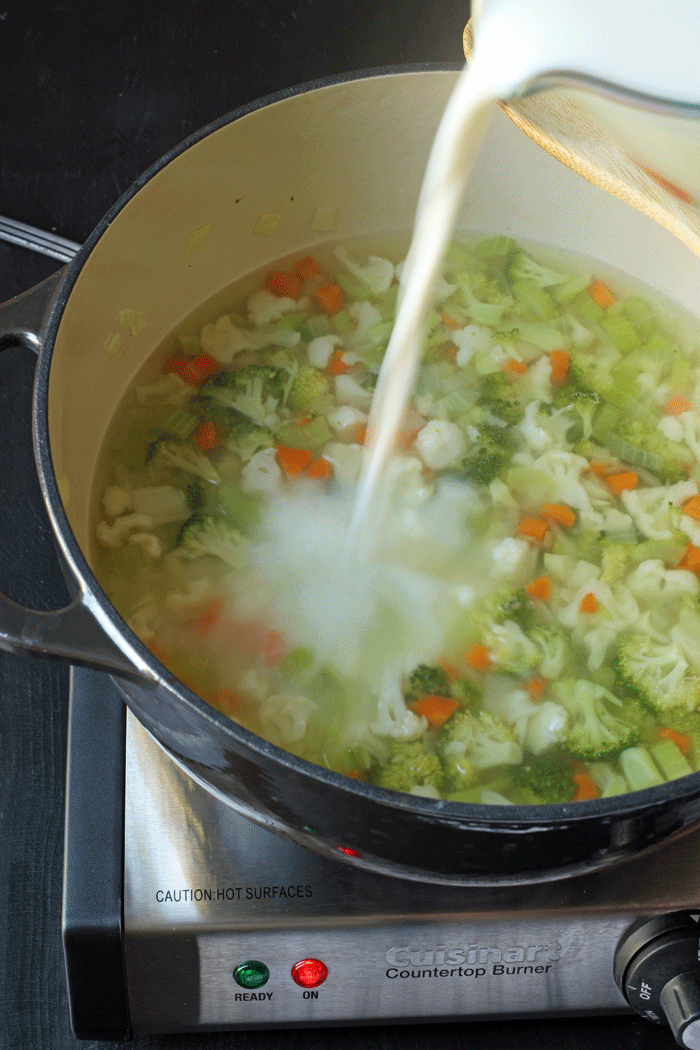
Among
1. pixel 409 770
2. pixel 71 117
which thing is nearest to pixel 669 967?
pixel 409 770

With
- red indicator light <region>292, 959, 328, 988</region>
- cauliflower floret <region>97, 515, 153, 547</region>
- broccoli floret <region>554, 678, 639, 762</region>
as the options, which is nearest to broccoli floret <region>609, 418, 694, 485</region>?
broccoli floret <region>554, 678, 639, 762</region>

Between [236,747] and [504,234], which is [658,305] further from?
[236,747]

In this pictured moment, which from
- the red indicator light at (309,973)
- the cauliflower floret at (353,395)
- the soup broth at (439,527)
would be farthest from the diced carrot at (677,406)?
the red indicator light at (309,973)

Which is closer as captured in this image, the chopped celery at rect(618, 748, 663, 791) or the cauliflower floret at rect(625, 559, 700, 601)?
the chopped celery at rect(618, 748, 663, 791)

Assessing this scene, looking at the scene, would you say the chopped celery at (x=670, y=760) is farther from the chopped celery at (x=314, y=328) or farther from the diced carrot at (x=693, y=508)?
the chopped celery at (x=314, y=328)

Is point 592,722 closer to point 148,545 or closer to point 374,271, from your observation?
point 148,545

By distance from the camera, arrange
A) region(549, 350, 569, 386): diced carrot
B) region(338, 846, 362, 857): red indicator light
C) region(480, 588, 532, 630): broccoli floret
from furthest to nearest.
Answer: region(549, 350, 569, 386): diced carrot → region(480, 588, 532, 630): broccoli floret → region(338, 846, 362, 857): red indicator light

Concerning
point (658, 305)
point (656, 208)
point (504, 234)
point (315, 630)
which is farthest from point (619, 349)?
point (315, 630)

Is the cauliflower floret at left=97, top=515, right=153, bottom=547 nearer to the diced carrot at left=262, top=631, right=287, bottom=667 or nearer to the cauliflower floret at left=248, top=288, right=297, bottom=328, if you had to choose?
the diced carrot at left=262, top=631, right=287, bottom=667
